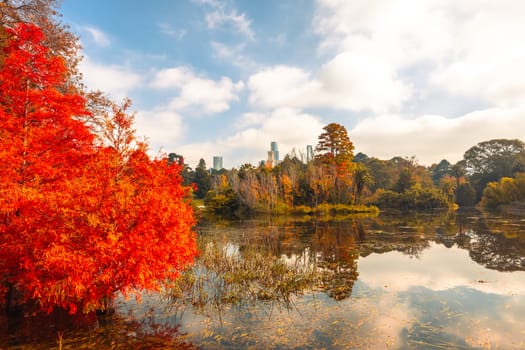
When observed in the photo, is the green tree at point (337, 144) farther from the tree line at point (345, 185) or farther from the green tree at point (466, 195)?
the green tree at point (466, 195)

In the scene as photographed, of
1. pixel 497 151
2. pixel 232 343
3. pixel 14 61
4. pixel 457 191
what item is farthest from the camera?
pixel 497 151

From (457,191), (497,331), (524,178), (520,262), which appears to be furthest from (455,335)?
(457,191)

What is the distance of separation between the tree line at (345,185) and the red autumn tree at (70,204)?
106 ft

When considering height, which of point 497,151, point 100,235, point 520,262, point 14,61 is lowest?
point 520,262

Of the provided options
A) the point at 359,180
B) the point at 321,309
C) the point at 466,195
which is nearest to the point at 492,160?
the point at 466,195

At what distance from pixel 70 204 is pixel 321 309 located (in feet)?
20.9

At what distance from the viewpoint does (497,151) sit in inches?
2413

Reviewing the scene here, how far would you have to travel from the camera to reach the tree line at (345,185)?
3953cm

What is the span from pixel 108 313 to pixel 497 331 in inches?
350

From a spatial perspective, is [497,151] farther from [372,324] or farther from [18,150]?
[18,150]

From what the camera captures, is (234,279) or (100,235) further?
(234,279)

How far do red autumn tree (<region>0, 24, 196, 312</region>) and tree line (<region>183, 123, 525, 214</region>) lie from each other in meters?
32.3

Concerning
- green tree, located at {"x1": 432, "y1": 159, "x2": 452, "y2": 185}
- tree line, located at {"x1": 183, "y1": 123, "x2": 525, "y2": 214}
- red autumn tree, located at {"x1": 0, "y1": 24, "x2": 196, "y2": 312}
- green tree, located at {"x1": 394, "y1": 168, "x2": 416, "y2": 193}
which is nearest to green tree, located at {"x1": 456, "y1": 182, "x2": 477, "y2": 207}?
tree line, located at {"x1": 183, "y1": 123, "x2": 525, "y2": 214}

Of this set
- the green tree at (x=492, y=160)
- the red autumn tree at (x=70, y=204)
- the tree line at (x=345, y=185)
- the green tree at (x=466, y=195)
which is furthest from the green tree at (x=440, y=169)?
the red autumn tree at (x=70, y=204)
